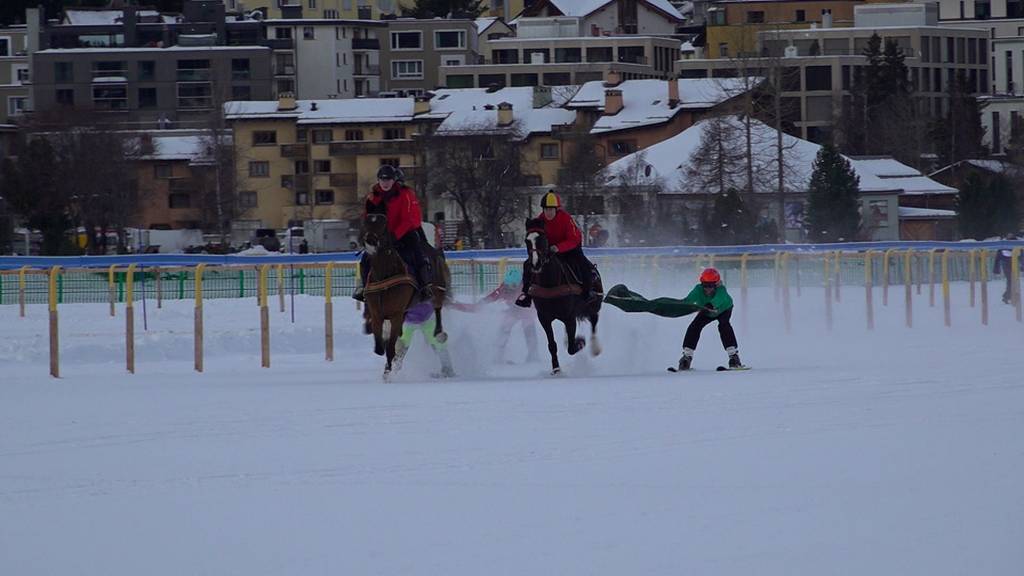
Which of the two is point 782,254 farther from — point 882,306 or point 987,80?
point 987,80

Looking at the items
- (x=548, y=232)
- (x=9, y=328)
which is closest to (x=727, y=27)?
(x=9, y=328)

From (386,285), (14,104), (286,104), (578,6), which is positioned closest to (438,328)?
(386,285)

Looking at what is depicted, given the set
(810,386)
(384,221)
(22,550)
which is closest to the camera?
(22,550)

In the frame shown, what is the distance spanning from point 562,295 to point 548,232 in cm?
76

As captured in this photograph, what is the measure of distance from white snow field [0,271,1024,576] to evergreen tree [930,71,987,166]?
232 ft

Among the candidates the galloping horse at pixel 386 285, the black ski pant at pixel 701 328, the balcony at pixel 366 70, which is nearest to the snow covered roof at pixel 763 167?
the black ski pant at pixel 701 328

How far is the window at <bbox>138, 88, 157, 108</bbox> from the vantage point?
3839 inches

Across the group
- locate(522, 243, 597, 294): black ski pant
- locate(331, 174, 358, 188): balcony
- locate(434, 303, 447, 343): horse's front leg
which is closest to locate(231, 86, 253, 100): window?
locate(331, 174, 358, 188): balcony

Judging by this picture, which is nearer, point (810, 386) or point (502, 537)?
point (502, 537)

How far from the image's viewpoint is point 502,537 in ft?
29.3

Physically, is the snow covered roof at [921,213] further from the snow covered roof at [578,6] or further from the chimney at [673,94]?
the snow covered roof at [578,6]

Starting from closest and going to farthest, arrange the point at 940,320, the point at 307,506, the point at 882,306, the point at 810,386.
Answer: the point at 307,506, the point at 810,386, the point at 940,320, the point at 882,306

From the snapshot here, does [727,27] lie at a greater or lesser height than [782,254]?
greater

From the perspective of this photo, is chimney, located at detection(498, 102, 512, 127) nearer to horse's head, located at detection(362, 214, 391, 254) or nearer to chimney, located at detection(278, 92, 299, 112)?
chimney, located at detection(278, 92, 299, 112)
